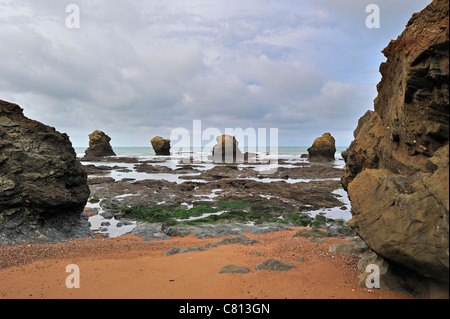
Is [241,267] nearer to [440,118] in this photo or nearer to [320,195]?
[440,118]

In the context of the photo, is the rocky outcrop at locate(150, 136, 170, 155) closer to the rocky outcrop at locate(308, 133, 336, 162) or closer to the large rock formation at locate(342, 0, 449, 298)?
the rocky outcrop at locate(308, 133, 336, 162)

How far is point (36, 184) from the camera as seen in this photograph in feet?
41.5

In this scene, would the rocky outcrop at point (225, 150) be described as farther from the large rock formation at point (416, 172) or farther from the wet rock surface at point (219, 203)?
the large rock formation at point (416, 172)

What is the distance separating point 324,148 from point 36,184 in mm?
69980

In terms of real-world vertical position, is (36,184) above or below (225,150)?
below

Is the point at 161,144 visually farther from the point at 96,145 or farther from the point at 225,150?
the point at 225,150

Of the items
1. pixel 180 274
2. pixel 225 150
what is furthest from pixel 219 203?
pixel 225 150

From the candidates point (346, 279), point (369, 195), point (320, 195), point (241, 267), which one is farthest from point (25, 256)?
point (320, 195)

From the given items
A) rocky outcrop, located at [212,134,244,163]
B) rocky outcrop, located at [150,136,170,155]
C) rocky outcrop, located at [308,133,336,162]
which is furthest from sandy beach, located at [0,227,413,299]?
rocky outcrop, located at [150,136,170,155]

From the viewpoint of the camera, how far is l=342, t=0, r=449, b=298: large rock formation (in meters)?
4.64

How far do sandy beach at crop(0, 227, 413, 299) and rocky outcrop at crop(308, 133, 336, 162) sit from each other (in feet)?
221

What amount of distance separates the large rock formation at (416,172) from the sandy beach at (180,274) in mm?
1083

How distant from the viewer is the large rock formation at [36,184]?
11.7m
